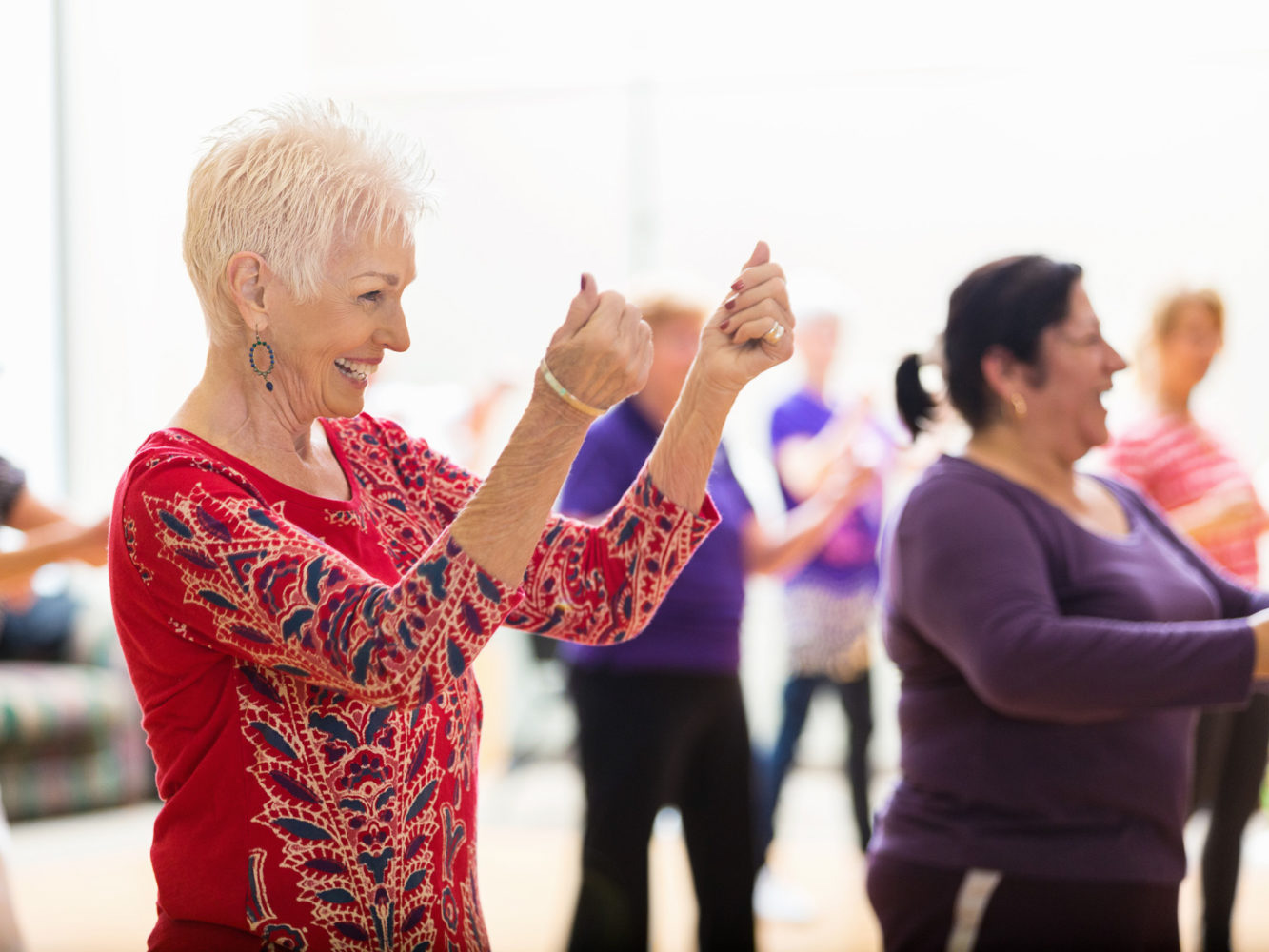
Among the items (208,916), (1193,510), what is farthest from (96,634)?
(208,916)

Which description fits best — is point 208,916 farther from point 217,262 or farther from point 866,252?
point 866,252

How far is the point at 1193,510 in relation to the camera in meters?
2.91

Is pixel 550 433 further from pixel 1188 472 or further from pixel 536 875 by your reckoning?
pixel 536 875

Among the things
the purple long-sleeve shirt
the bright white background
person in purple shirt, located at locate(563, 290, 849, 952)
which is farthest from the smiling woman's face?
the bright white background

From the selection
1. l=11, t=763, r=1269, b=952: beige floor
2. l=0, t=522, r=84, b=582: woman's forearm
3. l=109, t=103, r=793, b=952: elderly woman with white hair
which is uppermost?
l=109, t=103, r=793, b=952: elderly woman with white hair

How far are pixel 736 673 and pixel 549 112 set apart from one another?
2978 millimetres

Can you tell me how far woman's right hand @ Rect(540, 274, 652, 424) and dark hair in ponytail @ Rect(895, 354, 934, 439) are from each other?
890 millimetres

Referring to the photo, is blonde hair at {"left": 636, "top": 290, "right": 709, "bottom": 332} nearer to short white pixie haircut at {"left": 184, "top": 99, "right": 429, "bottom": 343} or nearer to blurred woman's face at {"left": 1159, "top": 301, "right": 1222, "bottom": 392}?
blurred woman's face at {"left": 1159, "top": 301, "right": 1222, "bottom": 392}

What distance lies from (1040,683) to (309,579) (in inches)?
33.9

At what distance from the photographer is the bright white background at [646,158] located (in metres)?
4.47

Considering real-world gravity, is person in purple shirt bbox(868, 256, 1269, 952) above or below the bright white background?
below

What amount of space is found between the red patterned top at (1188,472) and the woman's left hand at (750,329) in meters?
2.07

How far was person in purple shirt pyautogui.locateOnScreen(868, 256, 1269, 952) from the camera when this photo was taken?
1.46m

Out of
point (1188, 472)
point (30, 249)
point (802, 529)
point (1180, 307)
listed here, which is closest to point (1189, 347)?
point (1180, 307)
